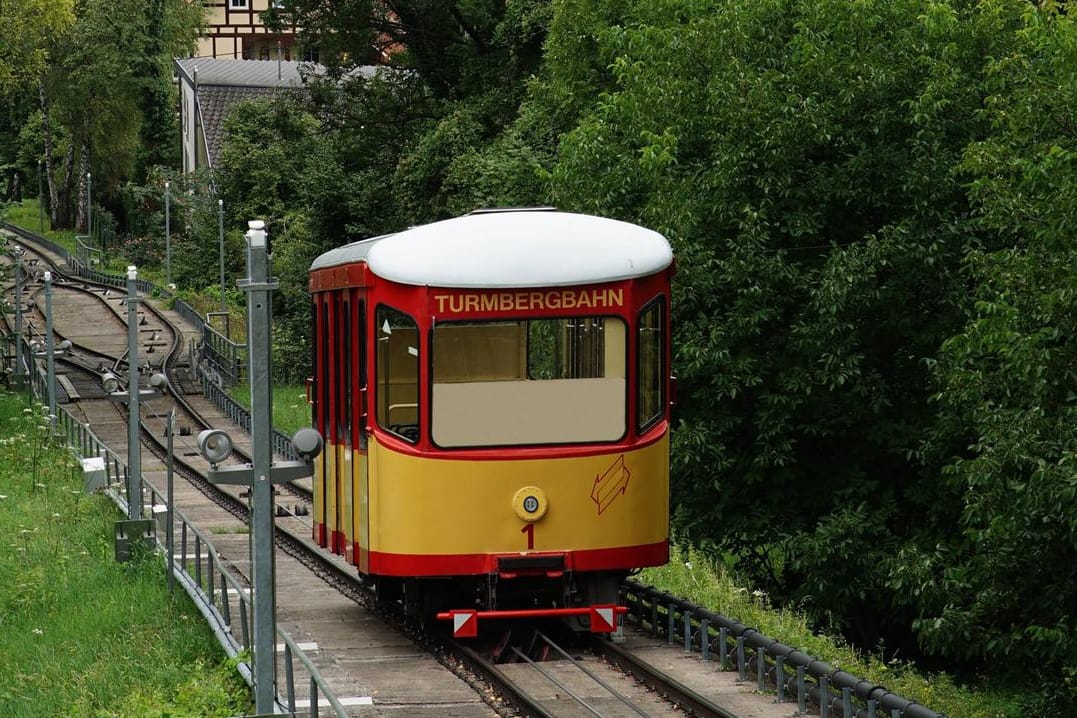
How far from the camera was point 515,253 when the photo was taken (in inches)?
581

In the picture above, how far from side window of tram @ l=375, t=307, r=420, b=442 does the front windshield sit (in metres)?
0.20

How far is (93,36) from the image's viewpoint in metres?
81.1

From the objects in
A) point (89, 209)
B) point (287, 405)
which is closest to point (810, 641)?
point (287, 405)

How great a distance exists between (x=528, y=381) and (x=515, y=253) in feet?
Answer: 3.46

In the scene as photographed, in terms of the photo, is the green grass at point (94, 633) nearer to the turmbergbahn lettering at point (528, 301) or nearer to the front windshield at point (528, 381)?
the front windshield at point (528, 381)

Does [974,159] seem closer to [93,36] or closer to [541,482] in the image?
[541,482]

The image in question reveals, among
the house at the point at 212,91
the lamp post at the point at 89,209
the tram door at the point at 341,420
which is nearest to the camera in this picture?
the tram door at the point at 341,420

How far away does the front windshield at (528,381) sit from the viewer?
48.2ft

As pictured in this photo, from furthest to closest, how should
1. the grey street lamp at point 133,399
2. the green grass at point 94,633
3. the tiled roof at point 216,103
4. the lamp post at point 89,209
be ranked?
the lamp post at point 89,209 < the tiled roof at point 216,103 < the grey street lamp at point 133,399 < the green grass at point 94,633

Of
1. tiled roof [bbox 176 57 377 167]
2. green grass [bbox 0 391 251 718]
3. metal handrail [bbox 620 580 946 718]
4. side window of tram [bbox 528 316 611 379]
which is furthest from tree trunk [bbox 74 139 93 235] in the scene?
side window of tram [bbox 528 316 611 379]

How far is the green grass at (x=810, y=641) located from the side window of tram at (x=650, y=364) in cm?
243

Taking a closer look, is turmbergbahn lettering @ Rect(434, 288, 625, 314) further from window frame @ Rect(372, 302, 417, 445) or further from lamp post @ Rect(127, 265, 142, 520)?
lamp post @ Rect(127, 265, 142, 520)

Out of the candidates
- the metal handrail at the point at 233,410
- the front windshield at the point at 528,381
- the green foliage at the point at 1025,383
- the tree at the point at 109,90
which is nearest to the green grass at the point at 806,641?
the green foliage at the point at 1025,383

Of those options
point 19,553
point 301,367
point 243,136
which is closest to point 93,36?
point 243,136
